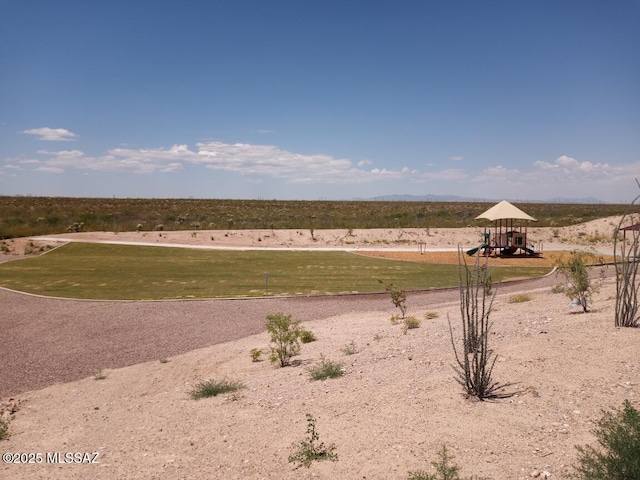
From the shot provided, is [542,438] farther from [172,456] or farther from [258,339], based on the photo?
[258,339]

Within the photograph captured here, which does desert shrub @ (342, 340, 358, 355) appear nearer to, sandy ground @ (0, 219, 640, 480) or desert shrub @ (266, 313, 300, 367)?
sandy ground @ (0, 219, 640, 480)

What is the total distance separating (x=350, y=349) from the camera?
11.0 m

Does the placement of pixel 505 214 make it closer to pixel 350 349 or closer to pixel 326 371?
pixel 350 349

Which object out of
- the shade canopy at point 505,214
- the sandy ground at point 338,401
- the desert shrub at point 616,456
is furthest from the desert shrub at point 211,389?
the shade canopy at point 505,214

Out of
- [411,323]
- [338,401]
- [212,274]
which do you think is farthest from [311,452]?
[212,274]

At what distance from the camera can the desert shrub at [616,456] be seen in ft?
14.8

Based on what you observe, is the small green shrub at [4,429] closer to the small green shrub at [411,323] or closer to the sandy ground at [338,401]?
the sandy ground at [338,401]

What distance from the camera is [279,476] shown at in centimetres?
577

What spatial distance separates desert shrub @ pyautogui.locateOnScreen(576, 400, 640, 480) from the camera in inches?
178

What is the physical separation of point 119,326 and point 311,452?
11.1 metres

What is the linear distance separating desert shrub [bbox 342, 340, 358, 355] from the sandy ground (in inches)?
4.5

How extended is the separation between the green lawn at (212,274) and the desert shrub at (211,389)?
9948 mm

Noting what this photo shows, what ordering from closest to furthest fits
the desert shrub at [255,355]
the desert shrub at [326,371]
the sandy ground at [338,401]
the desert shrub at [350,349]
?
1. the sandy ground at [338,401]
2. the desert shrub at [326,371]
3. the desert shrub at [350,349]
4. the desert shrub at [255,355]

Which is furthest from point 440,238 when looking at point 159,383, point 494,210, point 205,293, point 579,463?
point 579,463
